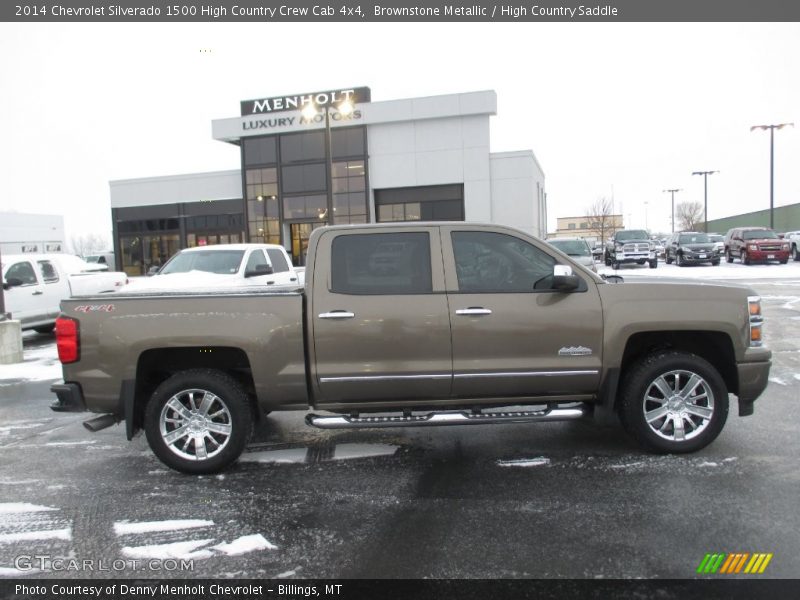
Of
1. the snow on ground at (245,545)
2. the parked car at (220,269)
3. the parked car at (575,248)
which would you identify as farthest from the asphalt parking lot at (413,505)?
the parked car at (575,248)

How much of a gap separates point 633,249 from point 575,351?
2671 cm

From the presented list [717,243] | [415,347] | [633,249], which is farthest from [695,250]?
[415,347]

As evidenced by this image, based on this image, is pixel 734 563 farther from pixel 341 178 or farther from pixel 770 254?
pixel 341 178

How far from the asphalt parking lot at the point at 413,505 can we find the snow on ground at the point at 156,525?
0.01 meters

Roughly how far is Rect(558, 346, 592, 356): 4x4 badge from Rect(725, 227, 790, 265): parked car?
29215 millimetres

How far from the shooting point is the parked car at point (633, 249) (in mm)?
29359

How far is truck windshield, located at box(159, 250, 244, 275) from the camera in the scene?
10945 millimetres

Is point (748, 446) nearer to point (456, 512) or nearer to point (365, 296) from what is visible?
point (456, 512)

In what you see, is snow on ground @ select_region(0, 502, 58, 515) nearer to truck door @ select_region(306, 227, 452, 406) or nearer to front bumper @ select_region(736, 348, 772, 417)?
truck door @ select_region(306, 227, 452, 406)

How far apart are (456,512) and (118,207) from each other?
42037 millimetres

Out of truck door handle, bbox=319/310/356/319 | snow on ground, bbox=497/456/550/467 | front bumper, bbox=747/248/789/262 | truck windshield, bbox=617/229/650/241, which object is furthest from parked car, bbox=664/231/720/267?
truck door handle, bbox=319/310/356/319

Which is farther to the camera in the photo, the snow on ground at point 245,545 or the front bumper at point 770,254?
the front bumper at point 770,254

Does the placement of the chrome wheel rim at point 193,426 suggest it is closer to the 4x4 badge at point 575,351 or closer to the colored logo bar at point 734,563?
the 4x4 badge at point 575,351

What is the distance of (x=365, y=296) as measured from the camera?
480 centimetres
